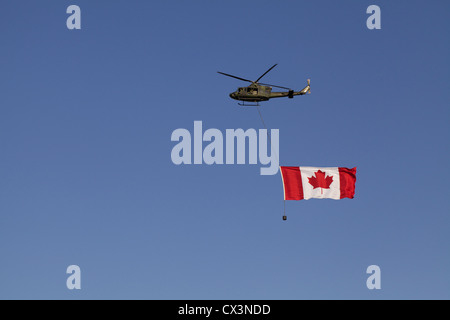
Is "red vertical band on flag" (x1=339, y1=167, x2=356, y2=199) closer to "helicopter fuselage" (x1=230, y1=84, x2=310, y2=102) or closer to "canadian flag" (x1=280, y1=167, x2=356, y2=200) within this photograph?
"canadian flag" (x1=280, y1=167, x2=356, y2=200)

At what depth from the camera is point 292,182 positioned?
264ft

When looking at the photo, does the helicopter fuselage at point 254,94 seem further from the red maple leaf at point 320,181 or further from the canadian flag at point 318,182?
the red maple leaf at point 320,181

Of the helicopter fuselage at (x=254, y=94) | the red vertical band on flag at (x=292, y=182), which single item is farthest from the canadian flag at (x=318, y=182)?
the helicopter fuselage at (x=254, y=94)

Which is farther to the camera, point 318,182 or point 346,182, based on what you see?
point 346,182

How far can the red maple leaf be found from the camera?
3191 inches

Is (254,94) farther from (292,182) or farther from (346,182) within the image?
(346,182)

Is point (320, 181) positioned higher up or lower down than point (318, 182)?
higher up

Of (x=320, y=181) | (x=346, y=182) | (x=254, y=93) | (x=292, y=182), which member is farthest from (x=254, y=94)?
(x=346, y=182)

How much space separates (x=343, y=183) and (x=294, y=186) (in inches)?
236

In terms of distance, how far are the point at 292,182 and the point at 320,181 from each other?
11.1 ft

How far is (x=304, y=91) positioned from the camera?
94.6 meters

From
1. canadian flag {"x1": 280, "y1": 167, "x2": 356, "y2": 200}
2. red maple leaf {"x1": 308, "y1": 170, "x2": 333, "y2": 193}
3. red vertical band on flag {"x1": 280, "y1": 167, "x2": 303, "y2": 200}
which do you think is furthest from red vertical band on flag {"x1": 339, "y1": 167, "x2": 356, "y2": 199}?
red vertical band on flag {"x1": 280, "y1": 167, "x2": 303, "y2": 200}
